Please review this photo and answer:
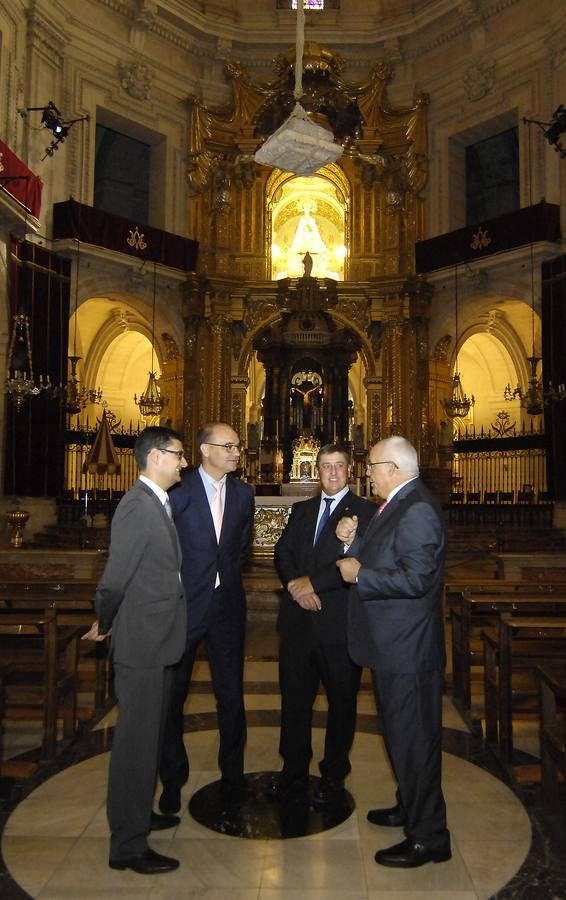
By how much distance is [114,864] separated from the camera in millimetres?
2891

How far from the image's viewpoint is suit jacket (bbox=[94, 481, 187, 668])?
2.81 meters

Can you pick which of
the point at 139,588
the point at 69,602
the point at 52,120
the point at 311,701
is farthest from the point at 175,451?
the point at 52,120

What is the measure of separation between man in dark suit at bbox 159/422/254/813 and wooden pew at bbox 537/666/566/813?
142 cm

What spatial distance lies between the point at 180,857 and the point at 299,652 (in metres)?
1.03

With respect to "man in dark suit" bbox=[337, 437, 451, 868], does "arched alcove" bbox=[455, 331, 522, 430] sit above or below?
above

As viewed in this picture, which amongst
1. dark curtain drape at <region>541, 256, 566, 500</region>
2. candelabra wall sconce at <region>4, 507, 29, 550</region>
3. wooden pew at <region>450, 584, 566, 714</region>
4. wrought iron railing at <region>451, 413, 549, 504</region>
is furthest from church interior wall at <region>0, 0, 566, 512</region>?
wooden pew at <region>450, 584, 566, 714</region>

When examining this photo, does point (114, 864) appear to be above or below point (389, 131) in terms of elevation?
below

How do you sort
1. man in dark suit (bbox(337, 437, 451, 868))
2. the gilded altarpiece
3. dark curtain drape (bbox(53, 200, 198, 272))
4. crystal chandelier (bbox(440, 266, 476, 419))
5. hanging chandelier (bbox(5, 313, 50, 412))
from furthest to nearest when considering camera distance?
1. the gilded altarpiece
2. crystal chandelier (bbox(440, 266, 476, 419))
3. dark curtain drape (bbox(53, 200, 198, 272))
4. hanging chandelier (bbox(5, 313, 50, 412))
5. man in dark suit (bbox(337, 437, 451, 868))

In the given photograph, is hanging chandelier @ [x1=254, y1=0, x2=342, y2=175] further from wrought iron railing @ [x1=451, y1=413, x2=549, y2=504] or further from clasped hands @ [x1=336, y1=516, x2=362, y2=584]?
wrought iron railing @ [x1=451, y1=413, x2=549, y2=504]

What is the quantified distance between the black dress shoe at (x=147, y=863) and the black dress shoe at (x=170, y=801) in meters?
0.48

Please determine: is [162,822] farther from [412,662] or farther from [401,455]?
[401,455]

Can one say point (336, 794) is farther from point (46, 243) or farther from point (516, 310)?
point (516, 310)

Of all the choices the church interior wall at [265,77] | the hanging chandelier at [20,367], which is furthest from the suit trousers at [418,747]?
the church interior wall at [265,77]

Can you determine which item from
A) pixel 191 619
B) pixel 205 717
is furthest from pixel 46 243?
pixel 191 619
